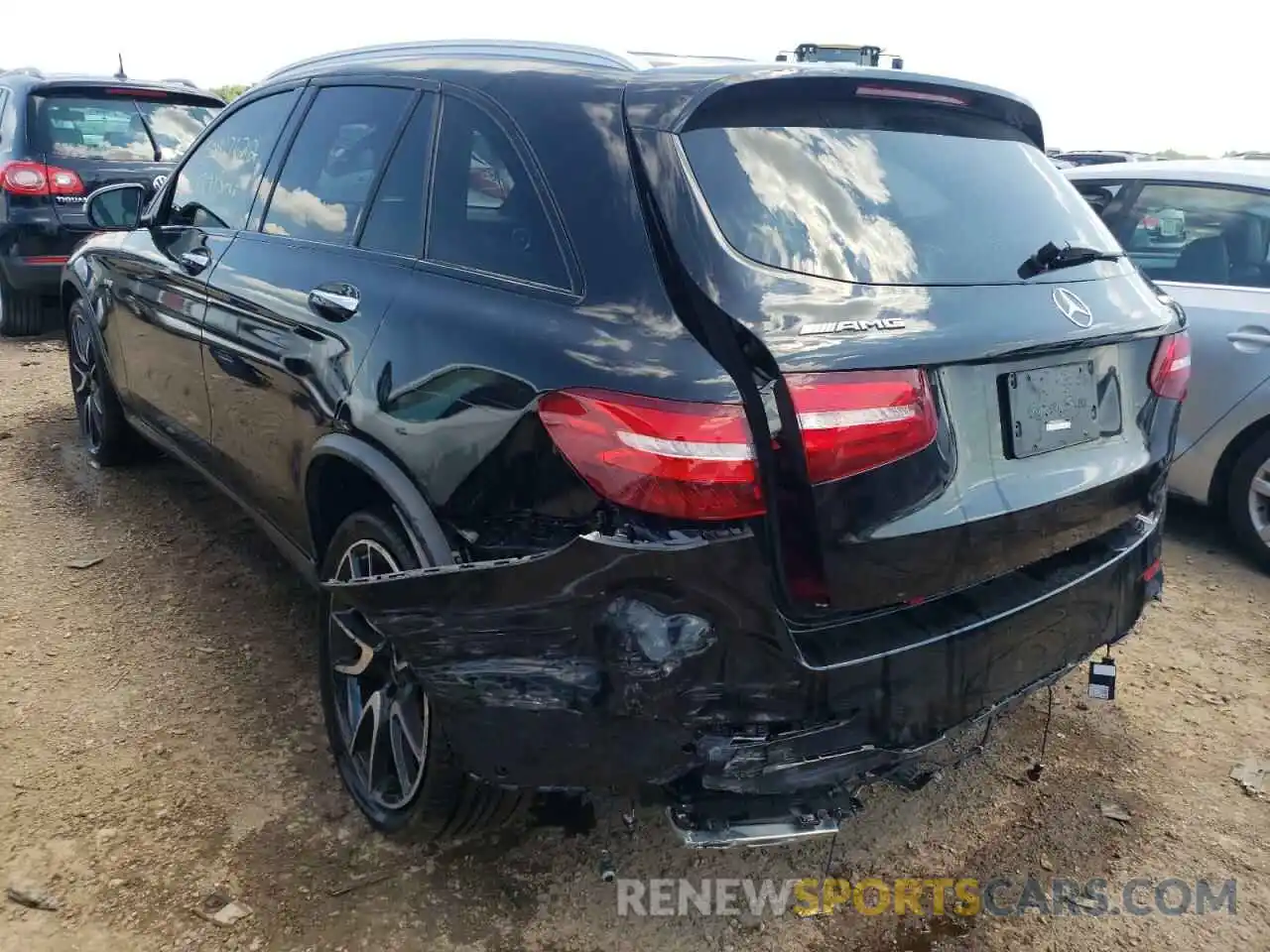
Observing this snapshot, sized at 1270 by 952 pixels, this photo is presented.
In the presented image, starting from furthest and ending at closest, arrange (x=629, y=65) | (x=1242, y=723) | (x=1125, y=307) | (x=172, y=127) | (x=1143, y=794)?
(x=172, y=127), (x=1242, y=723), (x=1143, y=794), (x=1125, y=307), (x=629, y=65)

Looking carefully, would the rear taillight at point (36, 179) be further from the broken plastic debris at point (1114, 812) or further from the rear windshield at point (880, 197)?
the broken plastic debris at point (1114, 812)

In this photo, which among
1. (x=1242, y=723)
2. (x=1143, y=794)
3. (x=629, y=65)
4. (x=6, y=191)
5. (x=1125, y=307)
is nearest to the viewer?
(x=629, y=65)

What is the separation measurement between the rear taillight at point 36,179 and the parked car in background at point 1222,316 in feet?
21.7

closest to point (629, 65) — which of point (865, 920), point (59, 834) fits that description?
point (865, 920)

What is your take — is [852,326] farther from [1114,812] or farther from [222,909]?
[222,909]

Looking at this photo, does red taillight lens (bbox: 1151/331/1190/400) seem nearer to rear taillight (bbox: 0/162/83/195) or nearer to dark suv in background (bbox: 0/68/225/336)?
dark suv in background (bbox: 0/68/225/336)

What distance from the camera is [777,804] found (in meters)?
1.97

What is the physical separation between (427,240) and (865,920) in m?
1.90

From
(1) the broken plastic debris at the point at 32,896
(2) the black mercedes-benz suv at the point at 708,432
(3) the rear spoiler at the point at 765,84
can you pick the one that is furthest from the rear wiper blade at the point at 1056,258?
(1) the broken plastic debris at the point at 32,896

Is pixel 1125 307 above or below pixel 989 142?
below

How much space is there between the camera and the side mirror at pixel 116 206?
14.4 feet

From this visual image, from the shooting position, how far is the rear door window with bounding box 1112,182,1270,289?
4.34 meters

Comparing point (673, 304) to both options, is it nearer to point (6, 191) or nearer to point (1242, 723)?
point (1242, 723)

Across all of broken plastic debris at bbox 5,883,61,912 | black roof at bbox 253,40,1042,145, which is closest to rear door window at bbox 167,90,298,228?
black roof at bbox 253,40,1042,145
